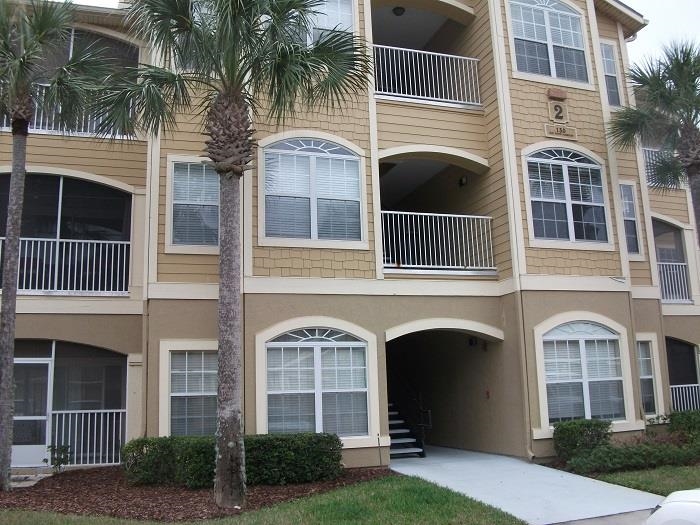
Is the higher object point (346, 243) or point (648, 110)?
point (648, 110)

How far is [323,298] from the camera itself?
1284 cm

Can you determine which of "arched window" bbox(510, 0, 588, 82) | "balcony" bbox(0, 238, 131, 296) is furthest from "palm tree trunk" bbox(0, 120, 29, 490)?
"arched window" bbox(510, 0, 588, 82)

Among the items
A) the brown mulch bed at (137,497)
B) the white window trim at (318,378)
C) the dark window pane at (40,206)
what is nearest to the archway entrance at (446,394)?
the white window trim at (318,378)

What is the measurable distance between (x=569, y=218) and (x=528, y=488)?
20.3 feet

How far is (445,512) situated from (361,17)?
10.1 m

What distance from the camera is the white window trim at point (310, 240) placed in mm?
12664

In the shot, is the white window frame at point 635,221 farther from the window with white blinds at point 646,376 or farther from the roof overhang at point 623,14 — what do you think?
the roof overhang at point 623,14

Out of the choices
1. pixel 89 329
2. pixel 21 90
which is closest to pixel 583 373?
pixel 89 329

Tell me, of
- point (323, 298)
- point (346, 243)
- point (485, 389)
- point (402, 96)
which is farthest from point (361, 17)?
point (485, 389)

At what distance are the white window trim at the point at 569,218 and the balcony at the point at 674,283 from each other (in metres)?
4.54

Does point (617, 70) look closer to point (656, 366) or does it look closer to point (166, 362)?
point (656, 366)

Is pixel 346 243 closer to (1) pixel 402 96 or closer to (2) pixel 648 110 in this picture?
(1) pixel 402 96

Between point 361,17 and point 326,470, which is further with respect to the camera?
point 361,17

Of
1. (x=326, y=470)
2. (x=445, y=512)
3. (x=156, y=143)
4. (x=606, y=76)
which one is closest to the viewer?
(x=445, y=512)
